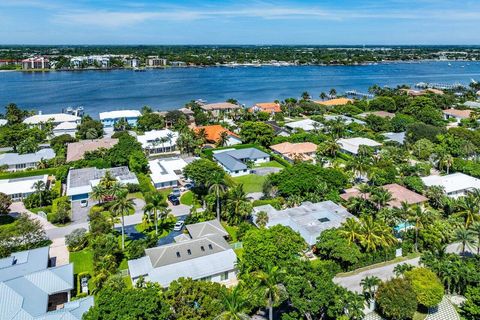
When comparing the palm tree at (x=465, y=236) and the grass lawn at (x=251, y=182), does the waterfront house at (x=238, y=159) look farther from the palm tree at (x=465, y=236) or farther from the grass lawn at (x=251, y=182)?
the palm tree at (x=465, y=236)

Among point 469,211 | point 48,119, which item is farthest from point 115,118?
point 469,211

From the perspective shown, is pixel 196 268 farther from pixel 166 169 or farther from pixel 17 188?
pixel 17 188

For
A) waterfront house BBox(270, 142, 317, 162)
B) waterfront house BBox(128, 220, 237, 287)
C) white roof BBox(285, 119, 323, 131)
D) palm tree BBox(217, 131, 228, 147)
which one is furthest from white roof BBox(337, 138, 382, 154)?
waterfront house BBox(128, 220, 237, 287)

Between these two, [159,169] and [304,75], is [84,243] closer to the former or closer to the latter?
[159,169]

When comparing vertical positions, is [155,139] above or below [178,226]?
above

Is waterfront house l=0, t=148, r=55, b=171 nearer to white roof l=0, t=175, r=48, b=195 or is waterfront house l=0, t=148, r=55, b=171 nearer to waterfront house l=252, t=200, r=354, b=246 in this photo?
white roof l=0, t=175, r=48, b=195

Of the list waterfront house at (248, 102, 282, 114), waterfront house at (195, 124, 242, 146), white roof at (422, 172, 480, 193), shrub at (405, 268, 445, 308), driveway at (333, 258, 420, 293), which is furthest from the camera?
waterfront house at (248, 102, 282, 114)

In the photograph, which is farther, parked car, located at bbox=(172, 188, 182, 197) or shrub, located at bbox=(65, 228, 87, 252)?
parked car, located at bbox=(172, 188, 182, 197)

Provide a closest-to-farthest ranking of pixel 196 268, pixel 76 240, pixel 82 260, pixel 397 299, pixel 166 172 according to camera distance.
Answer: pixel 397 299 < pixel 196 268 < pixel 82 260 < pixel 76 240 < pixel 166 172
